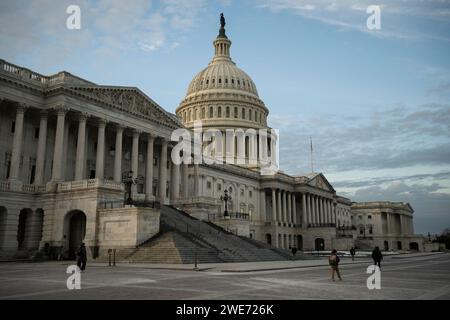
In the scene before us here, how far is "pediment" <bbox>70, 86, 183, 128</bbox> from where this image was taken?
171ft

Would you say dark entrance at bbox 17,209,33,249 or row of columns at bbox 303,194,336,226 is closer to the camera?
dark entrance at bbox 17,209,33,249

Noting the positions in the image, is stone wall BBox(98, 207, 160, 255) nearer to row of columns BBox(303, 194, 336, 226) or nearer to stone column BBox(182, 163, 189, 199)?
stone column BBox(182, 163, 189, 199)

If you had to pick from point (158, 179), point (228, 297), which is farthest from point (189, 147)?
point (228, 297)

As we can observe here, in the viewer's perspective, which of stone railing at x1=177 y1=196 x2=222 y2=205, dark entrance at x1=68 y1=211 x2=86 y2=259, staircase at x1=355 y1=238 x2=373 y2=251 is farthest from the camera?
staircase at x1=355 y1=238 x2=373 y2=251

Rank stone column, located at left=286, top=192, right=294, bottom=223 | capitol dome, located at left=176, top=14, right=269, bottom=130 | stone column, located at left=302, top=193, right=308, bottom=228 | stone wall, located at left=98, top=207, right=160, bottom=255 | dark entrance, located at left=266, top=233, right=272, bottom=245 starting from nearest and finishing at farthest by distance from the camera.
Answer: stone wall, located at left=98, top=207, right=160, bottom=255 → dark entrance, located at left=266, top=233, right=272, bottom=245 → stone column, located at left=286, top=192, right=294, bottom=223 → stone column, located at left=302, top=193, right=308, bottom=228 → capitol dome, located at left=176, top=14, right=269, bottom=130

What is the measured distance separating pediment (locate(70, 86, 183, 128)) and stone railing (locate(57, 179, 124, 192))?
452 inches

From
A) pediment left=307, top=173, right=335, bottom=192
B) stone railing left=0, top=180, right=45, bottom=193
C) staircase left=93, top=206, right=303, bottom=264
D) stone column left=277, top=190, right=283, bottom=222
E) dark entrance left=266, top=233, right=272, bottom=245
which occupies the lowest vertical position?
staircase left=93, top=206, right=303, bottom=264

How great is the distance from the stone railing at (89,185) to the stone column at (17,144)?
181 inches

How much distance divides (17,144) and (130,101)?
16602 mm

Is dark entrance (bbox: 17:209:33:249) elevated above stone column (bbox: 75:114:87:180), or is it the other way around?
stone column (bbox: 75:114:87:180)

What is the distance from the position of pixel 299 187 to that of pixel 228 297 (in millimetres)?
99147

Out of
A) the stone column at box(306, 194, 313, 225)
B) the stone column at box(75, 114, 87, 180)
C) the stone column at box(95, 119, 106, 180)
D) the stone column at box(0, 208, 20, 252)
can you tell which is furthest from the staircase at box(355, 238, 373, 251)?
the stone column at box(0, 208, 20, 252)

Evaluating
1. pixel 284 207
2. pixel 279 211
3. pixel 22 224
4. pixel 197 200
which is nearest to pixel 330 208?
pixel 284 207
